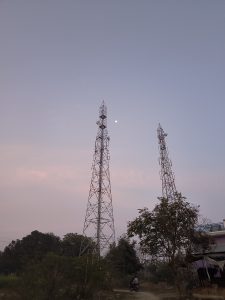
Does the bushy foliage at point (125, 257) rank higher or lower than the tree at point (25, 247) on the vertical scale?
lower

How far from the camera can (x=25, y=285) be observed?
16.8m

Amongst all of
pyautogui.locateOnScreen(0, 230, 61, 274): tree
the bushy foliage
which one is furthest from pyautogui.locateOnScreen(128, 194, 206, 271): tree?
pyautogui.locateOnScreen(0, 230, 61, 274): tree

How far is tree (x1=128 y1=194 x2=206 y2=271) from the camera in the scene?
2377 cm

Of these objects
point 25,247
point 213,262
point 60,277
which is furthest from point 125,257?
point 25,247

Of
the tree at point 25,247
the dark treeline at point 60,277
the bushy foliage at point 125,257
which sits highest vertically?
the tree at point 25,247

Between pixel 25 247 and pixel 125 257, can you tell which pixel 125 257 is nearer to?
pixel 125 257

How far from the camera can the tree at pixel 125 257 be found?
150 feet

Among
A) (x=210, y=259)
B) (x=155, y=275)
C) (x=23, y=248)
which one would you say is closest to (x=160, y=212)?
(x=210, y=259)

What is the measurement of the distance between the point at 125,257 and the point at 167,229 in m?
24.4

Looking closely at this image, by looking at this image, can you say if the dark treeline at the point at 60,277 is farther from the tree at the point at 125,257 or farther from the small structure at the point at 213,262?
the tree at the point at 125,257

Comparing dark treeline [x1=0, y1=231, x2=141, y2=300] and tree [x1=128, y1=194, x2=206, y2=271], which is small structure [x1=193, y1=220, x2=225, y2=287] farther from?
dark treeline [x1=0, y1=231, x2=141, y2=300]

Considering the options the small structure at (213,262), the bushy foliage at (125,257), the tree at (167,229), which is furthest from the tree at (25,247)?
the tree at (167,229)

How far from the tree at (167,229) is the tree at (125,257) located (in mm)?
22012

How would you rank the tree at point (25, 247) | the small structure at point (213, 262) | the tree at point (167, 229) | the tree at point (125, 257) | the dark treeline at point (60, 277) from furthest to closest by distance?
1. the tree at point (25, 247)
2. the tree at point (125, 257)
3. the small structure at point (213, 262)
4. the tree at point (167, 229)
5. the dark treeline at point (60, 277)
